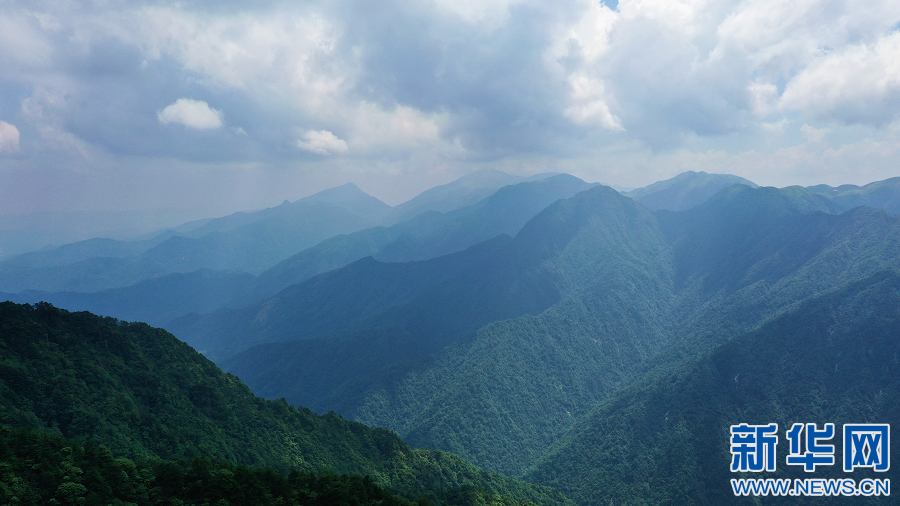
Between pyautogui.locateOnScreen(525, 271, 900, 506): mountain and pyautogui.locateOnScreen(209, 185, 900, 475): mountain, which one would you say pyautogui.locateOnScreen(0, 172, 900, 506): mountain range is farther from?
pyautogui.locateOnScreen(209, 185, 900, 475): mountain

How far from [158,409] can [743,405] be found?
128m

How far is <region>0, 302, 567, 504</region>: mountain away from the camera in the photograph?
152 feet

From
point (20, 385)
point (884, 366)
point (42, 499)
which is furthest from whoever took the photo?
point (884, 366)

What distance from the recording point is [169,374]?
62.5 metres

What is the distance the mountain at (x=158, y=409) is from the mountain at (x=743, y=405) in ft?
156

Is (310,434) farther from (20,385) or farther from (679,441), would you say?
(679,441)

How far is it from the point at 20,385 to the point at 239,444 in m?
24.2

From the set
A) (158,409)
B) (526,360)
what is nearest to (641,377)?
(526,360)

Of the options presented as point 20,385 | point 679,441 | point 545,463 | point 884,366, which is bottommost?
point 545,463

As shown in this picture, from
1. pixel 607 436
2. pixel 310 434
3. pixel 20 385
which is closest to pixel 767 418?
pixel 607 436

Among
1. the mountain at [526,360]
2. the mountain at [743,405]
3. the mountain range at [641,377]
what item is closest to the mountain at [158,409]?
the mountain range at [641,377]

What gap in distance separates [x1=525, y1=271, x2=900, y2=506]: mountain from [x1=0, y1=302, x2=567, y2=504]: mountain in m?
47.6

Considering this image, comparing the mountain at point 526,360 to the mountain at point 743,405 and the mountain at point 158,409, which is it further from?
the mountain at point 158,409

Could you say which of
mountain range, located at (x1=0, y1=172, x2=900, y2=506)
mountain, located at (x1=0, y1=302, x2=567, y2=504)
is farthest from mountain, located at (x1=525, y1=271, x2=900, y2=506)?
mountain, located at (x1=0, y1=302, x2=567, y2=504)
